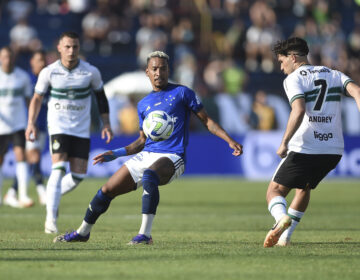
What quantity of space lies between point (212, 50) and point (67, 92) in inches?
814

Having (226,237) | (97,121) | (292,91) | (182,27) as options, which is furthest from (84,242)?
(182,27)

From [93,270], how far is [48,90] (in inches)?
194

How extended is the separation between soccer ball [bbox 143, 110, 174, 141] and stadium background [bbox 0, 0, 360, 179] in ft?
44.8

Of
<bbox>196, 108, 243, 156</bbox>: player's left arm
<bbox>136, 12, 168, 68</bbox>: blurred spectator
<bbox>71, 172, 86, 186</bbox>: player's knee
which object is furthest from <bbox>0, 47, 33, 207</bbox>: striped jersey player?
<bbox>136, 12, 168, 68</bbox>: blurred spectator

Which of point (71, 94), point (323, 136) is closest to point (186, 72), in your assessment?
point (71, 94)

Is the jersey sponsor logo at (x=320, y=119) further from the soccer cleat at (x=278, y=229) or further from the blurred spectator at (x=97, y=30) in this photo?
the blurred spectator at (x=97, y=30)

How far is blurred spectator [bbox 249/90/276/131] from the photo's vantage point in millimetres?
26641

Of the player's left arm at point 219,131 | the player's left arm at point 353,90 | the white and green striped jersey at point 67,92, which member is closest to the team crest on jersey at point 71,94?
the white and green striped jersey at point 67,92

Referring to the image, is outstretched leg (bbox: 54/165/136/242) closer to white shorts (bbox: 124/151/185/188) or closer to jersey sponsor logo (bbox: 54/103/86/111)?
white shorts (bbox: 124/151/185/188)

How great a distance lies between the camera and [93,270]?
7.54 metres

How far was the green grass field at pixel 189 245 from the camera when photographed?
24.6 ft

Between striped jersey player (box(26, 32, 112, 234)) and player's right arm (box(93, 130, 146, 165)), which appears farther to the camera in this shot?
striped jersey player (box(26, 32, 112, 234))

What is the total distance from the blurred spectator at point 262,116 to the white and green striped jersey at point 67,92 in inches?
588

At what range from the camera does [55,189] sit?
11.8m
